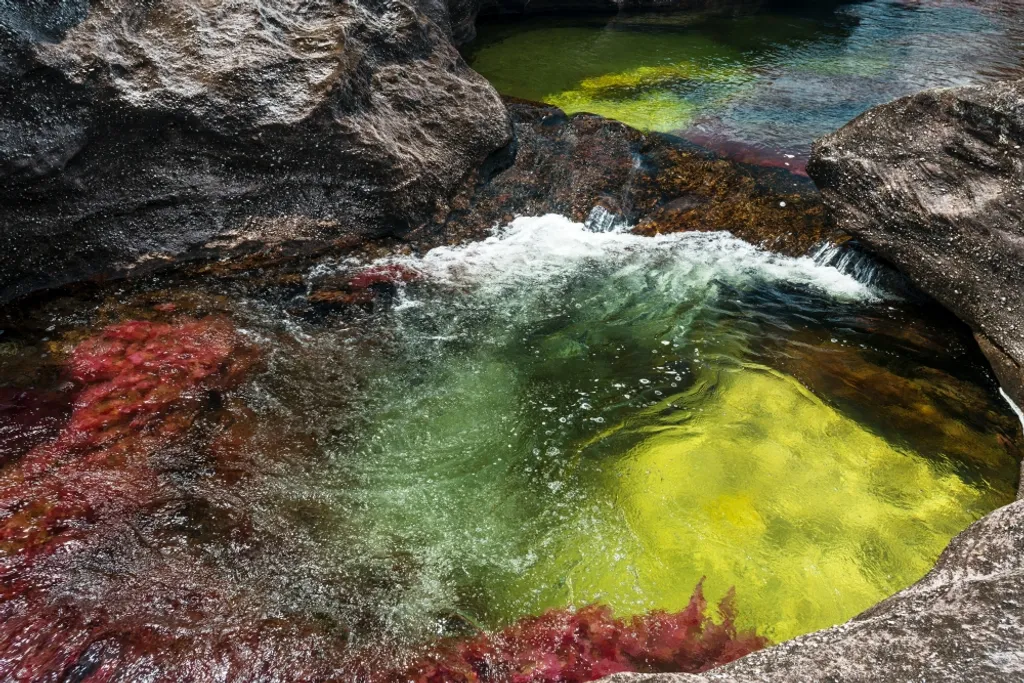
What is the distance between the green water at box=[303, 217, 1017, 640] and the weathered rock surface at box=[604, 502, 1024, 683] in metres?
0.96

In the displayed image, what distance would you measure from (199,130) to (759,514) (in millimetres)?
5071

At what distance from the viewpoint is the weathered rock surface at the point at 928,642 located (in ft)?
7.52

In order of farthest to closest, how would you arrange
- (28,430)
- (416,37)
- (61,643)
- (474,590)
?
1. (416,37)
2. (28,430)
3. (474,590)
4. (61,643)

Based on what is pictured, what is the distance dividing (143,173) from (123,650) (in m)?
3.84

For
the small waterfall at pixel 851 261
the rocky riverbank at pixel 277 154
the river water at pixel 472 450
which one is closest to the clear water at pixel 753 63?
the rocky riverbank at pixel 277 154

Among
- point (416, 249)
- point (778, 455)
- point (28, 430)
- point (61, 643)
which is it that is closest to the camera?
point (61, 643)

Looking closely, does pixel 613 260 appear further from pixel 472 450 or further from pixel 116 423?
pixel 116 423

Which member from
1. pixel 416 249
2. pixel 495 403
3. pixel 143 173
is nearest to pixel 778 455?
pixel 495 403

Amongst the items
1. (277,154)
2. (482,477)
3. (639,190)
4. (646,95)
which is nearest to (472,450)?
(482,477)

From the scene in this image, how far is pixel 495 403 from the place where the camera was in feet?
15.8

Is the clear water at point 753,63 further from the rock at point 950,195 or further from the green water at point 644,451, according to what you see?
the green water at point 644,451

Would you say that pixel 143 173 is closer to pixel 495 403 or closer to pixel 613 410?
pixel 495 403

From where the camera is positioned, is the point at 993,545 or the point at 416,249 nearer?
the point at 993,545

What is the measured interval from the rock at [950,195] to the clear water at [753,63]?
1.73 meters
